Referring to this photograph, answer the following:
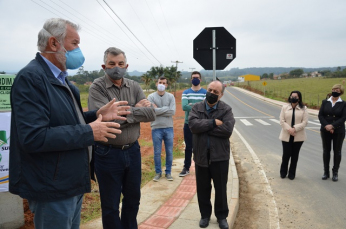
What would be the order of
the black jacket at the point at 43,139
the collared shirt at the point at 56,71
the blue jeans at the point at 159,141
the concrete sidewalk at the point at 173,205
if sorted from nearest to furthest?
the black jacket at the point at 43,139 < the collared shirt at the point at 56,71 < the concrete sidewalk at the point at 173,205 < the blue jeans at the point at 159,141

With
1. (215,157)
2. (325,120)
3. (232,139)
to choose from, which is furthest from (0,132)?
(232,139)

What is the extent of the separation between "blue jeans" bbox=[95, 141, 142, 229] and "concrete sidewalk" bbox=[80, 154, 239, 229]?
885 millimetres

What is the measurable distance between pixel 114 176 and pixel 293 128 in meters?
4.68

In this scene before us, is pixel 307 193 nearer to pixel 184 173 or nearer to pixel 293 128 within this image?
pixel 293 128

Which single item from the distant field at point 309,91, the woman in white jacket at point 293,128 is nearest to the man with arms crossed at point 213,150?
the woman in white jacket at point 293,128

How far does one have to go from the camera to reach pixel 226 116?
12.8 ft

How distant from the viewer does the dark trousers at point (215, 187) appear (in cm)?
382

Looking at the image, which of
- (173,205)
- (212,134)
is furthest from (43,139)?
(173,205)

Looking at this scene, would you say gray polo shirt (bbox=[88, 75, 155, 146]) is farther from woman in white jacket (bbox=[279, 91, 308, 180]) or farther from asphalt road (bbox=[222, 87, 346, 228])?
woman in white jacket (bbox=[279, 91, 308, 180])

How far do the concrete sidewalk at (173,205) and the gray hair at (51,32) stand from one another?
2.69 m

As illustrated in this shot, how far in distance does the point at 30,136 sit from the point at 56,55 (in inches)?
25.5

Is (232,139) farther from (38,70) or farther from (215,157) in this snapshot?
(38,70)

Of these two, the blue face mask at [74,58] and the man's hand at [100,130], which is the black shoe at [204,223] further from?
the blue face mask at [74,58]

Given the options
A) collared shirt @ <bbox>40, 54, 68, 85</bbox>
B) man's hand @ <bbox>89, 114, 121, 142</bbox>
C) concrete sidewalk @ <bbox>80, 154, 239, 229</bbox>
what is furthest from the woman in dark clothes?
collared shirt @ <bbox>40, 54, 68, 85</bbox>
